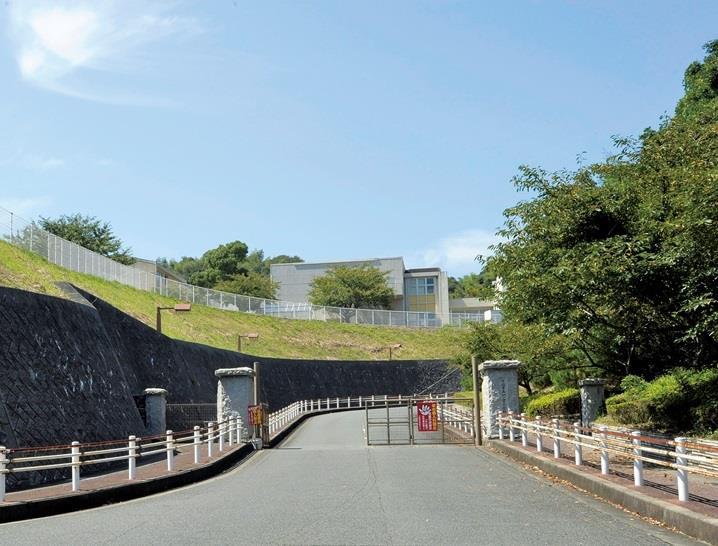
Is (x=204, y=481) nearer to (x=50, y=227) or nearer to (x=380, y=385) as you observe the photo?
(x=380, y=385)

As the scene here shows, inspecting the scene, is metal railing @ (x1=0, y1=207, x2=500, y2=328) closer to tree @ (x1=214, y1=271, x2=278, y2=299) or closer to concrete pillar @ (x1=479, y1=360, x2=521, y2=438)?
tree @ (x1=214, y1=271, x2=278, y2=299)

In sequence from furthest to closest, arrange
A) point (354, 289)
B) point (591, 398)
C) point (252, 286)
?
point (252, 286)
point (354, 289)
point (591, 398)

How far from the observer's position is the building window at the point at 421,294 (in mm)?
111625

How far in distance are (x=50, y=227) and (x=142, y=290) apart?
61.1ft

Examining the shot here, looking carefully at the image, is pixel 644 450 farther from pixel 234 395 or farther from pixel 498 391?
pixel 234 395

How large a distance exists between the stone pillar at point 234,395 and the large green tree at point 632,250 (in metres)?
9.78

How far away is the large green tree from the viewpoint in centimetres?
1667

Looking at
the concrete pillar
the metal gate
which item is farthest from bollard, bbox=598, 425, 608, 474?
the metal gate

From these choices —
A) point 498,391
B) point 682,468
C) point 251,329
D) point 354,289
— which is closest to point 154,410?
point 498,391

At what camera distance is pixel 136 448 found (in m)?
16.2

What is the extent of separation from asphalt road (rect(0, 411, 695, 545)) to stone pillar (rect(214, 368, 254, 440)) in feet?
27.8

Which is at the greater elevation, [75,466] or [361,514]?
[75,466]

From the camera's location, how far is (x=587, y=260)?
1753 cm

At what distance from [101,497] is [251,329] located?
63.6 metres
